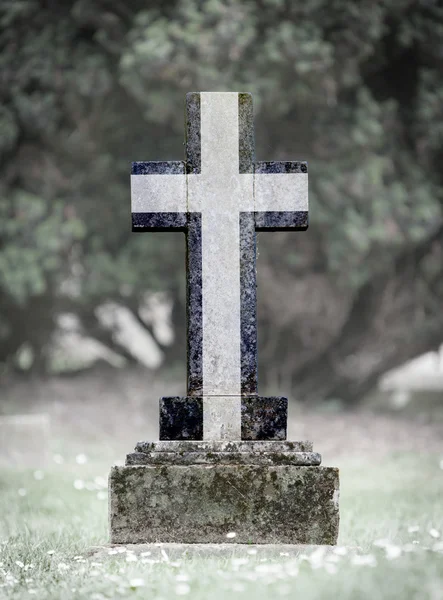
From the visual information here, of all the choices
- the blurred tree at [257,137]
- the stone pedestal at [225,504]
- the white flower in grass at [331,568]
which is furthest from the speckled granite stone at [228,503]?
the blurred tree at [257,137]

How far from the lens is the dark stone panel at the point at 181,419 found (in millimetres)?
4086

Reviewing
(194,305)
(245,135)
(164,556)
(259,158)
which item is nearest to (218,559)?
(164,556)

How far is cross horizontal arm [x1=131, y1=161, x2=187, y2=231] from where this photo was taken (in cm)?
433

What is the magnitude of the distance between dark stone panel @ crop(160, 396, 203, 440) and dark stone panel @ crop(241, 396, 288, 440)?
23 centimetres

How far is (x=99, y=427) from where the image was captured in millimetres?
10180

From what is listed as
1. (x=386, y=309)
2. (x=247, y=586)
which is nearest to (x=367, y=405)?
(x=386, y=309)

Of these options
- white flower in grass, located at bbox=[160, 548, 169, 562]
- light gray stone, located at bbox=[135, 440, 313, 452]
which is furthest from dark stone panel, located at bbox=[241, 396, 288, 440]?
white flower in grass, located at bbox=[160, 548, 169, 562]

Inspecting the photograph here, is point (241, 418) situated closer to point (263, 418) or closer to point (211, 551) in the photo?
point (263, 418)

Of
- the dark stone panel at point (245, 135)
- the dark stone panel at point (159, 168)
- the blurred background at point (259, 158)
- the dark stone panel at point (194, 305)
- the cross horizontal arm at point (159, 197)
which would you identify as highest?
the blurred background at point (259, 158)

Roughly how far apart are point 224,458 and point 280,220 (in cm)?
130

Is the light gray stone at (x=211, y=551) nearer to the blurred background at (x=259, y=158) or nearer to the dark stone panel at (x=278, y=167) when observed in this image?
the dark stone panel at (x=278, y=167)

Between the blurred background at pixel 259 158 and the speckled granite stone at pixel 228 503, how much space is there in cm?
607

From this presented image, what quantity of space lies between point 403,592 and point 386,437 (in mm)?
7965

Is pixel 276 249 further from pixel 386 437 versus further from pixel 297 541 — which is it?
pixel 297 541
